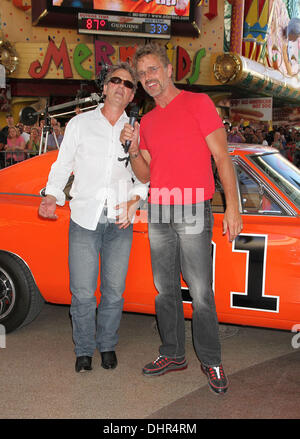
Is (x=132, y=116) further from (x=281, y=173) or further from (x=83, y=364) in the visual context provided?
(x=83, y=364)

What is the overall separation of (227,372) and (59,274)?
1.38m

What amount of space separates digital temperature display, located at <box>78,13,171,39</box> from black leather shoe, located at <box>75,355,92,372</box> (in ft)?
55.3

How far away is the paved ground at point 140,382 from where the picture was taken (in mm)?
2869

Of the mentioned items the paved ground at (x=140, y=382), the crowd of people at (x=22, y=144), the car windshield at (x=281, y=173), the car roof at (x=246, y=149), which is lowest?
the paved ground at (x=140, y=382)

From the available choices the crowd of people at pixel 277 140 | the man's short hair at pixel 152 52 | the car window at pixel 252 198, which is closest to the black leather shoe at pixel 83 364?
the car window at pixel 252 198

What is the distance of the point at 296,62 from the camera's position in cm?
3072

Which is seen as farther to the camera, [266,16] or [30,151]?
[266,16]

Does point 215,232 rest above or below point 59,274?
above

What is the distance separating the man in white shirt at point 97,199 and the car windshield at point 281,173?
2.82 feet

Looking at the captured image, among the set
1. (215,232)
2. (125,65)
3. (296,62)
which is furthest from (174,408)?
(296,62)

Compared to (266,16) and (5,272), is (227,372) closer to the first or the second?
(5,272)

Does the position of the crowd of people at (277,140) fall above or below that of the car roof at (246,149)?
below

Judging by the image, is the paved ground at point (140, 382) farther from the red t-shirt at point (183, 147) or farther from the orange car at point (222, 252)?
the red t-shirt at point (183, 147)

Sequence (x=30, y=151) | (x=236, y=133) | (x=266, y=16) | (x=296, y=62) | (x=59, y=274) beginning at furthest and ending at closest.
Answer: (x=296, y=62)
(x=266, y=16)
(x=236, y=133)
(x=30, y=151)
(x=59, y=274)
